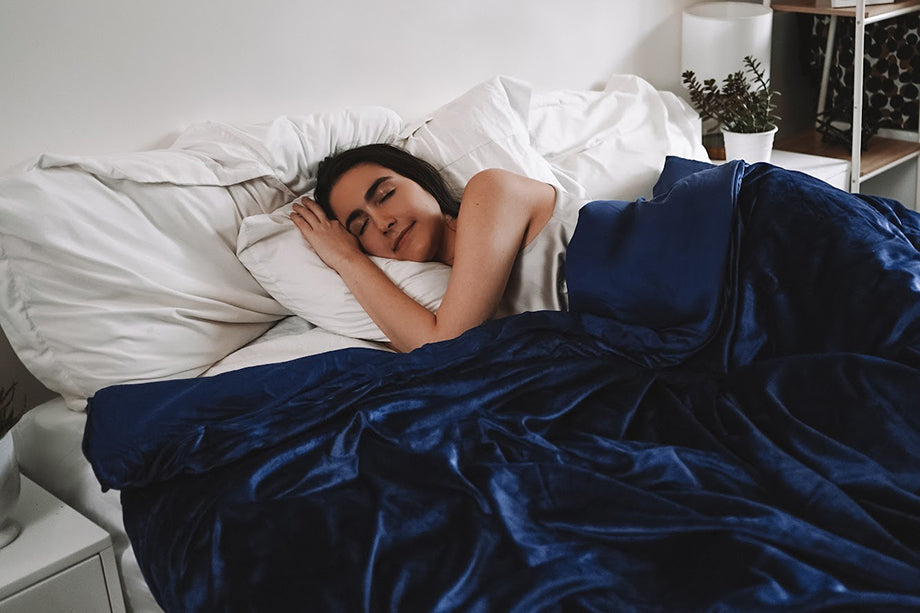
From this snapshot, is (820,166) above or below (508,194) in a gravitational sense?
below

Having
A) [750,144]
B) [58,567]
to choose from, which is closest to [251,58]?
[58,567]

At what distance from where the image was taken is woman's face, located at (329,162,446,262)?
188 cm

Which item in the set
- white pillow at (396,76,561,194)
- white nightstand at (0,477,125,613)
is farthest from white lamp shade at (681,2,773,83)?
white nightstand at (0,477,125,613)

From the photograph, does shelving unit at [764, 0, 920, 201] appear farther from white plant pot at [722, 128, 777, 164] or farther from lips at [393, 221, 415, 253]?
lips at [393, 221, 415, 253]

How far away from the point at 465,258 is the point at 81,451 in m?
0.73

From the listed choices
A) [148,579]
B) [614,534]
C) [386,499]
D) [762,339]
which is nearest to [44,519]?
[148,579]

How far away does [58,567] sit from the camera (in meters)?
1.42

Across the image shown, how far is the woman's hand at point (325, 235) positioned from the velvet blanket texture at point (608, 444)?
290 mm

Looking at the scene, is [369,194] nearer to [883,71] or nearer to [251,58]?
[251,58]

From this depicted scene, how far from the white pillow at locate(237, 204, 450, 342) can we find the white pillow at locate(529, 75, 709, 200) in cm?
51

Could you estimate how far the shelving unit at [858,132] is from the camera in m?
2.85

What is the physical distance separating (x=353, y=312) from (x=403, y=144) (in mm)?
456

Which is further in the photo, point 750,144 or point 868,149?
point 868,149

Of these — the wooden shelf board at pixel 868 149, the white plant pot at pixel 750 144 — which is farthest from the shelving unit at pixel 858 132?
the white plant pot at pixel 750 144
